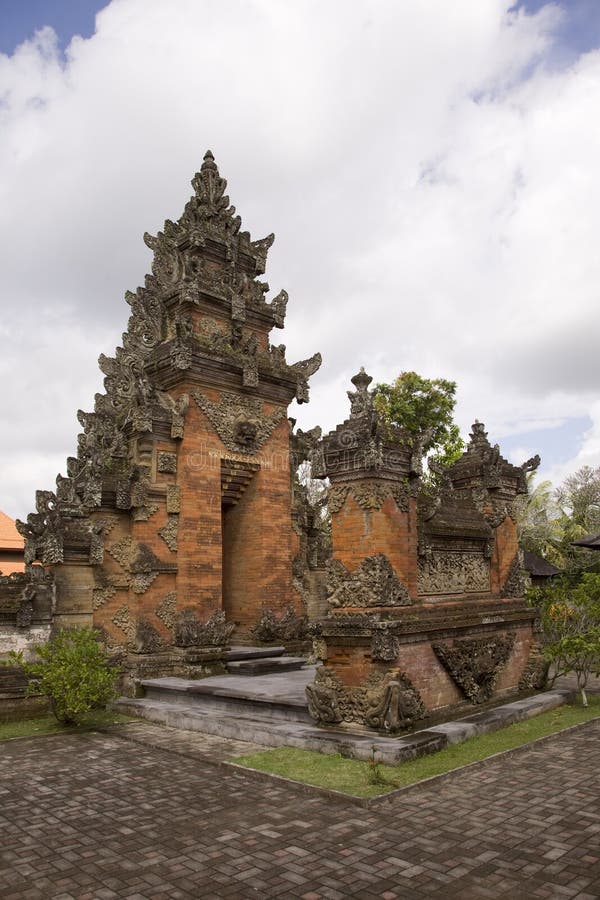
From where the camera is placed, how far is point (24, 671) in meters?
11.0

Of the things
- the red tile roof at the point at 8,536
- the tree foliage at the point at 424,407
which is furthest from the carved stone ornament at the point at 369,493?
the tree foliage at the point at 424,407

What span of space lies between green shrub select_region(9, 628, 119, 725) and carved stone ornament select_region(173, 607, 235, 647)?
1.91 metres

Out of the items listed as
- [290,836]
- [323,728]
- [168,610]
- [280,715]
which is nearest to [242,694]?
[280,715]

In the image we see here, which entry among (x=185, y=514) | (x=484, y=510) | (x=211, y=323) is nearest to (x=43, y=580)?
(x=185, y=514)

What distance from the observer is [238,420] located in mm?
13945

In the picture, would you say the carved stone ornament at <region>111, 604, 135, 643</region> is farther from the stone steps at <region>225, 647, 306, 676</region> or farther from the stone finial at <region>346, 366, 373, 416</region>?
the stone finial at <region>346, 366, 373, 416</region>

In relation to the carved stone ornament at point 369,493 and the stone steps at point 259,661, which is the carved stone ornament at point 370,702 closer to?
the carved stone ornament at point 369,493

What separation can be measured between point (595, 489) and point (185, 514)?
1366 inches

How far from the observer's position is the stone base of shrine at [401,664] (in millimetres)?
8078

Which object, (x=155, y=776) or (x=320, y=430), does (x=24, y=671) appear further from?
(x=320, y=430)

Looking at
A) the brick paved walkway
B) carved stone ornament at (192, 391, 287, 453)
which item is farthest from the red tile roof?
the brick paved walkway

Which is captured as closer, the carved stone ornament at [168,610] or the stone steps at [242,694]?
the stone steps at [242,694]

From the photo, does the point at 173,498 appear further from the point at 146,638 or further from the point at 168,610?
the point at 146,638

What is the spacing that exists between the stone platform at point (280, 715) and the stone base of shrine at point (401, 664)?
0.23 metres
